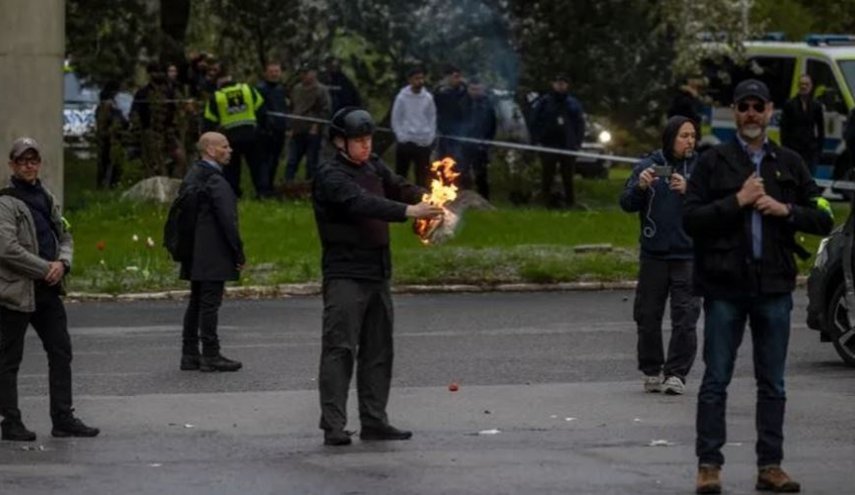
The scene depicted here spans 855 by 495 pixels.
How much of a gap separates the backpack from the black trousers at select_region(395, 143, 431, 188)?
12.7 metres

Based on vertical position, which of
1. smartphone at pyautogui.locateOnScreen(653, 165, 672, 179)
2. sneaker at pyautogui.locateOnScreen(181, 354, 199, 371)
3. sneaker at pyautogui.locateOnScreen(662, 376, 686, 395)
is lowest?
sneaker at pyautogui.locateOnScreen(181, 354, 199, 371)

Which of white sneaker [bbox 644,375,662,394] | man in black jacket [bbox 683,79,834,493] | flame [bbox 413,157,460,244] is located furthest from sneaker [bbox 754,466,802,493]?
white sneaker [bbox 644,375,662,394]

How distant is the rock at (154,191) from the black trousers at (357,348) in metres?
16.1

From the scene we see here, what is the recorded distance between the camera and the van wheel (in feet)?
53.6

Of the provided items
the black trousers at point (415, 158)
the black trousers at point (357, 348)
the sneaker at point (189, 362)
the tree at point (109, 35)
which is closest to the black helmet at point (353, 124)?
the black trousers at point (357, 348)

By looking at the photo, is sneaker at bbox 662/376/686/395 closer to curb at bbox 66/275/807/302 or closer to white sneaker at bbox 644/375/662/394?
white sneaker at bbox 644/375/662/394

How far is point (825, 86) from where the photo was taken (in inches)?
1377

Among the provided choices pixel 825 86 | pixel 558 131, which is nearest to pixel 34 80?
pixel 558 131

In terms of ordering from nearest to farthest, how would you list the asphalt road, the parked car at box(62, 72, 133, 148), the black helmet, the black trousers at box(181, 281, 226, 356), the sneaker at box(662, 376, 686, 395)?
the asphalt road
the black helmet
the sneaker at box(662, 376, 686, 395)
the black trousers at box(181, 281, 226, 356)
the parked car at box(62, 72, 133, 148)

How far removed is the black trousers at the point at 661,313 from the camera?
15.1 m

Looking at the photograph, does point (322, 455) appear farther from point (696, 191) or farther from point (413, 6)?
point (413, 6)

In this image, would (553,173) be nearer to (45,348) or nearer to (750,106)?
(45,348)

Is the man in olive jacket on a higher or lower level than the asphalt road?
higher

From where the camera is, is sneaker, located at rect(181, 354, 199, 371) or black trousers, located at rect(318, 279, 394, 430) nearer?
black trousers, located at rect(318, 279, 394, 430)
